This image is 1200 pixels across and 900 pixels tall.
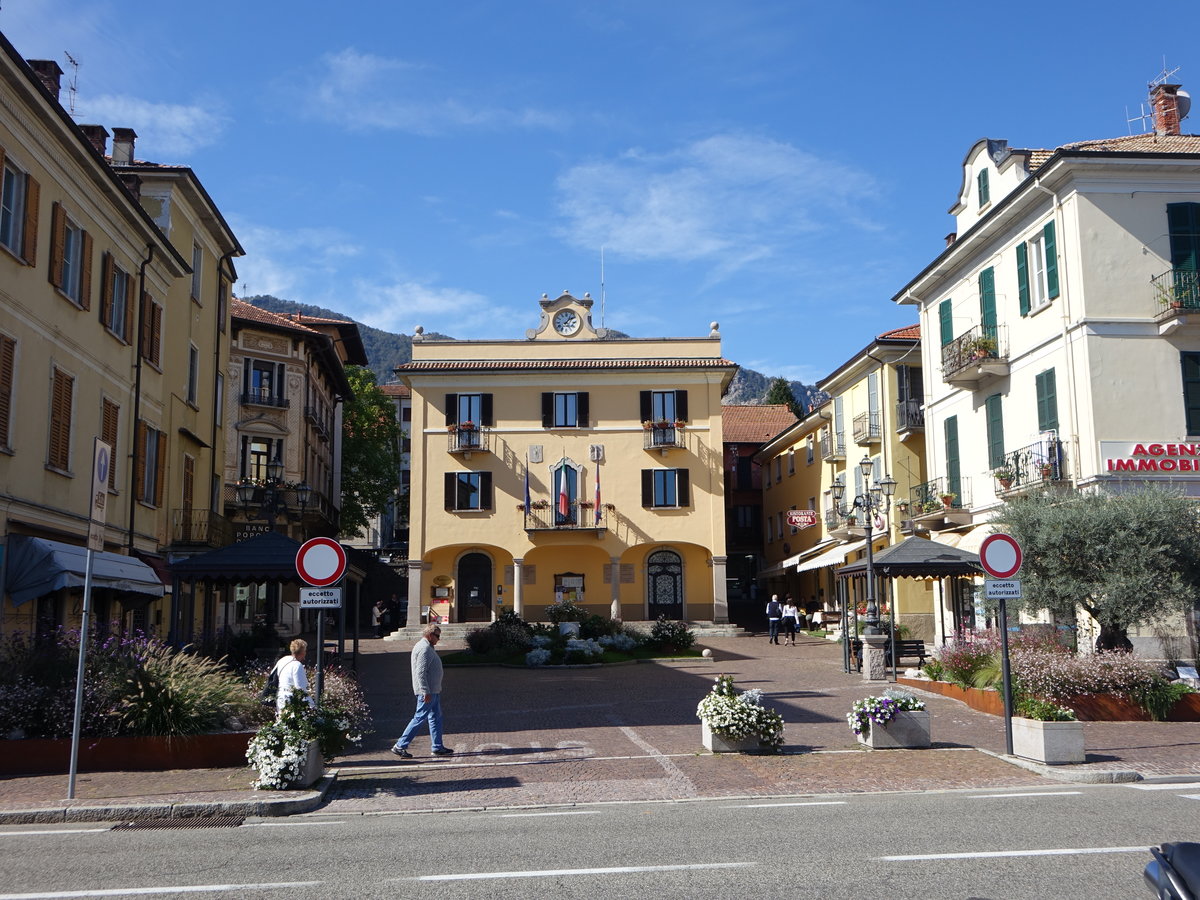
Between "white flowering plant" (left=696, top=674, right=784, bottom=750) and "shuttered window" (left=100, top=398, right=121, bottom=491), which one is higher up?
"shuttered window" (left=100, top=398, right=121, bottom=491)

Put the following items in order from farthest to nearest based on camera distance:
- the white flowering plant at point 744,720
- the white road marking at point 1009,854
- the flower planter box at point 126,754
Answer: the white flowering plant at point 744,720 < the flower planter box at point 126,754 < the white road marking at point 1009,854

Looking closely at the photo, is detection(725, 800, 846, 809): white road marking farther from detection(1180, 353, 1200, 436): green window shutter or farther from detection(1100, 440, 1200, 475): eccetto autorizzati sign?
detection(1180, 353, 1200, 436): green window shutter

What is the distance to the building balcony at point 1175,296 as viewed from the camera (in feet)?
75.8

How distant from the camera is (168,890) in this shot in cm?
717

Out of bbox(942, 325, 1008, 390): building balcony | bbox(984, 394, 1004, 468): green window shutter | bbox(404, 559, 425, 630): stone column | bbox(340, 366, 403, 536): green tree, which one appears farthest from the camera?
bbox(340, 366, 403, 536): green tree

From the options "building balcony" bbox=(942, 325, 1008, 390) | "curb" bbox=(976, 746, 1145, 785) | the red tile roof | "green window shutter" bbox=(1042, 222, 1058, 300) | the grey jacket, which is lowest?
"curb" bbox=(976, 746, 1145, 785)

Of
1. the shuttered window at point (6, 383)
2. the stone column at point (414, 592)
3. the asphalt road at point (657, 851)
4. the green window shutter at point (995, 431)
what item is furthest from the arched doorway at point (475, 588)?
the asphalt road at point (657, 851)

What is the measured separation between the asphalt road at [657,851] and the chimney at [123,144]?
2289cm

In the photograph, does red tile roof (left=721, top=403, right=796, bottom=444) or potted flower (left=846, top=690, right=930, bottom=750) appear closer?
potted flower (left=846, top=690, right=930, bottom=750)

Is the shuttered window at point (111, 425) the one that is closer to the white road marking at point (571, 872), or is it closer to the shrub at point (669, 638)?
the shrub at point (669, 638)

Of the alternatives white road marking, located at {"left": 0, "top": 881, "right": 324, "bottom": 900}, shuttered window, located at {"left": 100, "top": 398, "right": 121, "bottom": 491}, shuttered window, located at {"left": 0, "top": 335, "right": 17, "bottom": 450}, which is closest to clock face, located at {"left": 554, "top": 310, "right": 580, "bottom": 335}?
shuttered window, located at {"left": 100, "top": 398, "right": 121, "bottom": 491}

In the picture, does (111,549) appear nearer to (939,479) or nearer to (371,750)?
(371,750)

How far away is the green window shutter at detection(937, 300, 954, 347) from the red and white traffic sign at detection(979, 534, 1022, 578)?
18.1 metres

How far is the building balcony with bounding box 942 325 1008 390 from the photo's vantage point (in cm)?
2728
